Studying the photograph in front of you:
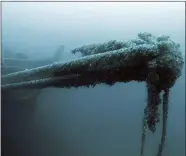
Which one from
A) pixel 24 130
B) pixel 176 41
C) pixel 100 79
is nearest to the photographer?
pixel 176 41

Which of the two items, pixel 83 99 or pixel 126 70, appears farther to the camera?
pixel 83 99

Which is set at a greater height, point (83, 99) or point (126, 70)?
point (126, 70)

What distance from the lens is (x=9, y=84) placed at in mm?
2334

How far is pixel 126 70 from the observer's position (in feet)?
6.99

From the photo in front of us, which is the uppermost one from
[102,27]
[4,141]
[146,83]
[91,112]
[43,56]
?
[102,27]

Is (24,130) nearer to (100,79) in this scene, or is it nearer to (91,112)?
(91,112)

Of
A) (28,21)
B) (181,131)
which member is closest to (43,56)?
(28,21)

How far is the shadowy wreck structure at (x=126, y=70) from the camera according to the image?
6.69ft

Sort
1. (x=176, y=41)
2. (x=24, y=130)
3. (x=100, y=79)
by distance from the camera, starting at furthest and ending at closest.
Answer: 1. (x=24, y=130)
2. (x=100, y=79)
3. (x=176, y=41)

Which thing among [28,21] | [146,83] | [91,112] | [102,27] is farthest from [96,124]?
[28,21]

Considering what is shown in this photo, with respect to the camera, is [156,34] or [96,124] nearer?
[156,34]

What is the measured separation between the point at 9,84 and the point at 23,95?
0.14 metres

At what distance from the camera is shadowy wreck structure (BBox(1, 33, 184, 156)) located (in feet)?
6.69

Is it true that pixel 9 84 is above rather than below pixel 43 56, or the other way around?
below
